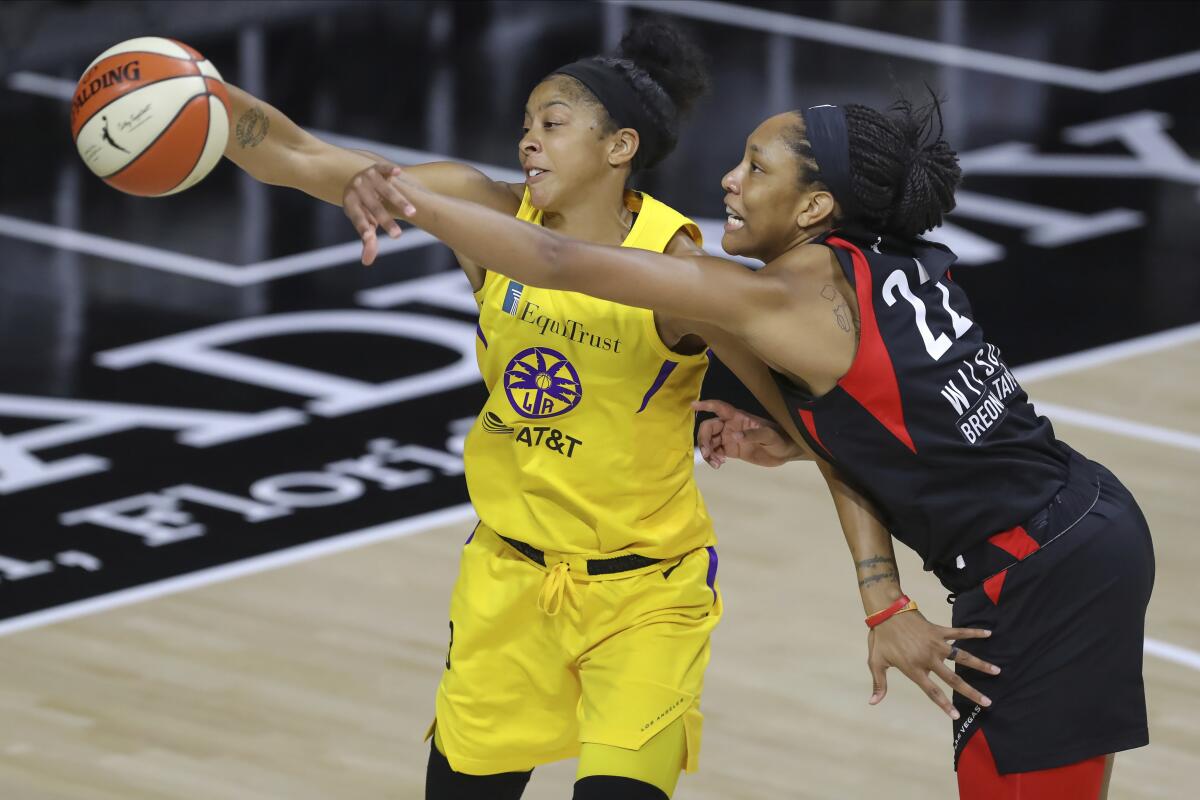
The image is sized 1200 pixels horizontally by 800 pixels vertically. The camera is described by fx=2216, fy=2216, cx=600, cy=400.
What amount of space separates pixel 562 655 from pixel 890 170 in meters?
1.19

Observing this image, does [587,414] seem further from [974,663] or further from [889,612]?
[974,663]

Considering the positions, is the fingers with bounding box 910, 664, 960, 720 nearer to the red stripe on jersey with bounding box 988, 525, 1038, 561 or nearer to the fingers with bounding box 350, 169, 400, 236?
the red stripe on jersey with bounding box 988, 525, 1038, 561

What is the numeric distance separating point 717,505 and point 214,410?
199 centimetres

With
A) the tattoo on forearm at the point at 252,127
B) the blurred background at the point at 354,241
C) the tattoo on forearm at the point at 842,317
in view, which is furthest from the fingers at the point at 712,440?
the tattoo on forearm at the point at 252,127

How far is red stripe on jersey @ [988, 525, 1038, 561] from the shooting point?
13.6ft

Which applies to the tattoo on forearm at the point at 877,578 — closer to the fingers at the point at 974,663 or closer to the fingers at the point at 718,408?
the fingers at the point at 974,663

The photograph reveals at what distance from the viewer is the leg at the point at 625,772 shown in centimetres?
436

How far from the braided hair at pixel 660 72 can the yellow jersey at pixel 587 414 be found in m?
0.19

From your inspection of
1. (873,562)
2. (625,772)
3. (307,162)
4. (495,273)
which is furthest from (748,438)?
(307,162)

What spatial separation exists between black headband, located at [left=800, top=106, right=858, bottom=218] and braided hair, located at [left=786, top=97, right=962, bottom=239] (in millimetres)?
11

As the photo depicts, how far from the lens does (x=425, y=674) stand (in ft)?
20.7

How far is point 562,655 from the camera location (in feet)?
14.9

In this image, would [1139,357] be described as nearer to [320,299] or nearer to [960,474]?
[320,299]

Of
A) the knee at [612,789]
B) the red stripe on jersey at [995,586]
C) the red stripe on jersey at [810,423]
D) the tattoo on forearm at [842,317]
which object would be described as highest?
the tattoo on forearm at [842,317]
